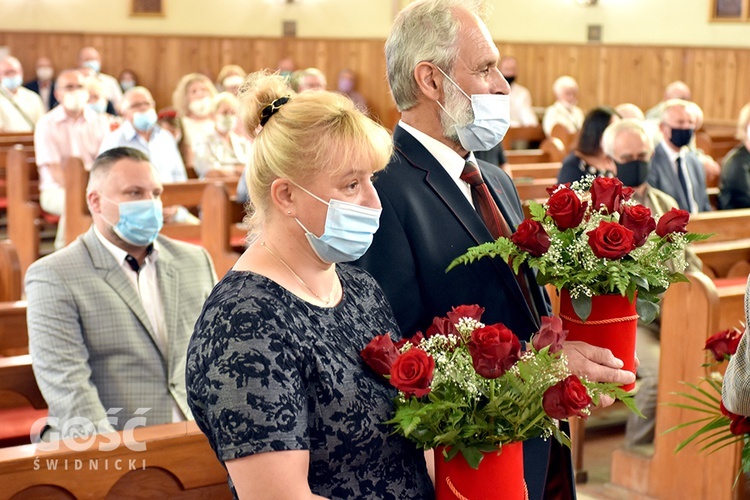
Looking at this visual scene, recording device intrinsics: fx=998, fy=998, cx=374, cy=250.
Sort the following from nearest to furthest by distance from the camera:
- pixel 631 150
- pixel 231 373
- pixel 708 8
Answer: pixel 231 373 < pixel 631 150 < pixel 708 8

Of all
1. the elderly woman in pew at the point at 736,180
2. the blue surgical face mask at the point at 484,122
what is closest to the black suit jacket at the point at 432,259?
the blue surgical face mask at the point at 484,122

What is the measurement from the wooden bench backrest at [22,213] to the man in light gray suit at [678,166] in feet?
13.9

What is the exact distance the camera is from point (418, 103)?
→ 2.39m

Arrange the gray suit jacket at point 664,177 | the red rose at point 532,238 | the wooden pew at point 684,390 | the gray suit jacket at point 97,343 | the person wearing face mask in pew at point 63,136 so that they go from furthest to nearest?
1. the person wearing face mask in pew at point 63,136
2. the gray suit jacket at point 664,177
3. the wooden pew at point 684,390
4. the gray suit jacket at point 97,343
5. the red rose at point 532,238

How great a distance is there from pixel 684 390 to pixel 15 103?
405 inches

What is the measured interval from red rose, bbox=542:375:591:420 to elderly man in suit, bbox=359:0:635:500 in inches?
22.3

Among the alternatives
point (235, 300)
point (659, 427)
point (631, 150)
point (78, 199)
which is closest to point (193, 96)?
point (78, 199)

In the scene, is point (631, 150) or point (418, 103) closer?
point (418, 103)

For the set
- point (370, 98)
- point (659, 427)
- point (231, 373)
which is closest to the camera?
point (231, 373)

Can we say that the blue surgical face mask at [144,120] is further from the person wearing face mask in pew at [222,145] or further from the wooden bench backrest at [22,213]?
the wooden bench backrest at [22,213]

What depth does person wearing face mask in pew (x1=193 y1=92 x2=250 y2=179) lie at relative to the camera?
8484 millimetres

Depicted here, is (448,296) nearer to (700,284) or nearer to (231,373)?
(231,373)

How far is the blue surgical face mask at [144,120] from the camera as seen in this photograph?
7770 millimetres

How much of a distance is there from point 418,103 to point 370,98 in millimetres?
14191
